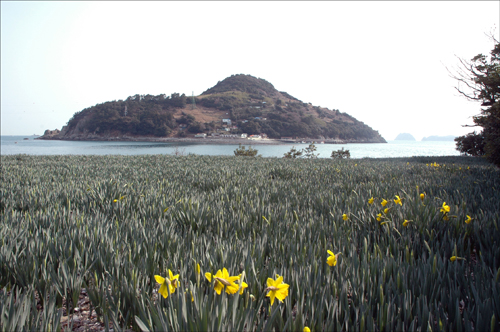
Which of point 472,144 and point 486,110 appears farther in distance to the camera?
point 472,144

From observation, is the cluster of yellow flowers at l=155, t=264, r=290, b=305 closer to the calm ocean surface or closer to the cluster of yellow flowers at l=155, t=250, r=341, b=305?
the cluster of yellow flowers at l=155, t=250, r=341, b=305

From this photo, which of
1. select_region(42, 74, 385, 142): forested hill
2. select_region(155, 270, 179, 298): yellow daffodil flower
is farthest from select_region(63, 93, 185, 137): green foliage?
select_region(155, 270, 179, 298): yellow daffodil flower

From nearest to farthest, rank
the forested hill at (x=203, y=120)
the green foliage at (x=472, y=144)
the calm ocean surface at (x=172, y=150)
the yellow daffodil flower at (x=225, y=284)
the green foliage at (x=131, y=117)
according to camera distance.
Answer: the yellow daffodil flower at (x=225, y=284)
the green foliage at (x=472, y=144)
the calm ocean surface at (x=172, y=150)
the green foliage at (x=131, y=117)
the forested hill at (x=203, y=120)

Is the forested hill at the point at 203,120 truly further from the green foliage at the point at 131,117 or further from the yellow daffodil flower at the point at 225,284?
the yellow daffodil flower at the point at 225,284

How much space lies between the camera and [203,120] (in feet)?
380

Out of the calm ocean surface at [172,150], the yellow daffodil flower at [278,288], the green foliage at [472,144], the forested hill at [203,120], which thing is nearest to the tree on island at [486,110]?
the green foliage at [472,144]

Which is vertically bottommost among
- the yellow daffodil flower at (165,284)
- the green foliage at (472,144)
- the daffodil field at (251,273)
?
the daffodil field at (251,273)

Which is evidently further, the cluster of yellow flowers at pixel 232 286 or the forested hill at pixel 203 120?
the forested hill at pixel 203 120

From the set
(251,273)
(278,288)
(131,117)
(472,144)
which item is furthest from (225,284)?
(131,117)

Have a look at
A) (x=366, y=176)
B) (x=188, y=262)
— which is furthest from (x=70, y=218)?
(x=366, y=176)

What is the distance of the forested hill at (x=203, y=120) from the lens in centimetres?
10519

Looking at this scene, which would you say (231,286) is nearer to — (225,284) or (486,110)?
(225,284)

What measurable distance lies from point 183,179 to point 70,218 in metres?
2.82

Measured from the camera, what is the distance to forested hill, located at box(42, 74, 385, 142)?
10519cm
